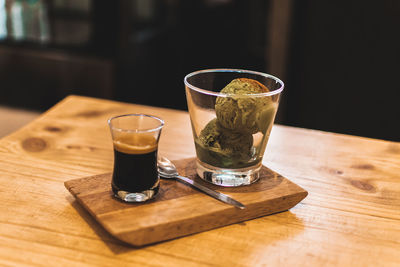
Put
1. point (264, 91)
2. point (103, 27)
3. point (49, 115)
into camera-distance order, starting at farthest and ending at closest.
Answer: point (103, 27)
point (49, 115)
point (264, 91)

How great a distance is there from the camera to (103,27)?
2627mm

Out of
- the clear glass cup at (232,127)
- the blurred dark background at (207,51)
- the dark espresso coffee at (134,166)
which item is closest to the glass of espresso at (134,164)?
the dark espresso coffee at (134,166)

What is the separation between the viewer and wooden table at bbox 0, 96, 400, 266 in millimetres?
638

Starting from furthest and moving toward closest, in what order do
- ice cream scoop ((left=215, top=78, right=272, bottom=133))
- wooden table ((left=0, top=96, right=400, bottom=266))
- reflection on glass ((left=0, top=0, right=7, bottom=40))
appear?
1. reflection on glass ((left=0, top=0, right=7, bottom=40))
2. ice cream scoop ((left=215, top=78, right=272, bottom=133))
3. wooden table ((left=0, top=96, right=400, bottom=266))

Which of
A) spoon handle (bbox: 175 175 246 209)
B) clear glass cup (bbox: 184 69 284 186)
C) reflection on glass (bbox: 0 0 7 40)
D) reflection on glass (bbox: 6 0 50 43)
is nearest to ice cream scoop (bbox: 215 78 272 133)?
clear glass cup (bbox: 184 69 284 186)

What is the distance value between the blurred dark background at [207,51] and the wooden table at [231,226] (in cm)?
114

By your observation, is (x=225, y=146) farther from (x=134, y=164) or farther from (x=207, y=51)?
(x=207, y=51)

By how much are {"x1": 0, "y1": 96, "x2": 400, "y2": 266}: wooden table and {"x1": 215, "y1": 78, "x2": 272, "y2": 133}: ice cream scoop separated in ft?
0.52

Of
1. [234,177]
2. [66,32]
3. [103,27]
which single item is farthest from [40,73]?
[234,177]

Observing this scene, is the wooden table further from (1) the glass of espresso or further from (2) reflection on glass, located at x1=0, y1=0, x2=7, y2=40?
(2) reflection on glass, located at x1=0, y1=0, x2=7, y2=40

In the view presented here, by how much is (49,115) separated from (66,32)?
1.70 meters

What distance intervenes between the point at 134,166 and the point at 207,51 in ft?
10.3

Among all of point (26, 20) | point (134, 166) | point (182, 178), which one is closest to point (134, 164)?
point (134, 166)

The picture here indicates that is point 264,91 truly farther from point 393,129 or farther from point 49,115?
point 393,129
